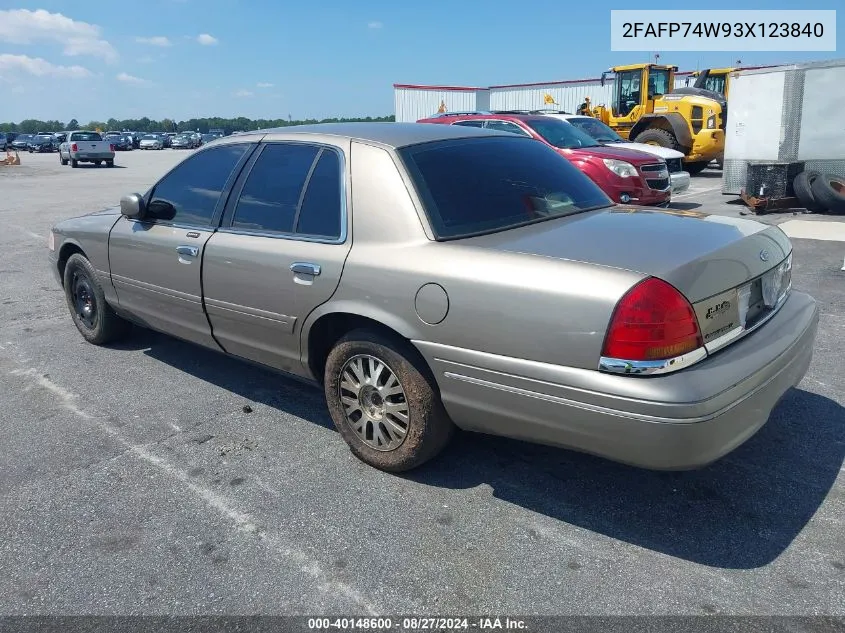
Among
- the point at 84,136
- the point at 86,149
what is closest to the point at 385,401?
the point at 86,149

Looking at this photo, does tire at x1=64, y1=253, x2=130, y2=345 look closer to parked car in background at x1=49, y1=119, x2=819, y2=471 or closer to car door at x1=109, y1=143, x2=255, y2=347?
car door at x1=109, y1=143, x2=255, y2=347

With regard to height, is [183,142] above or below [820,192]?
above

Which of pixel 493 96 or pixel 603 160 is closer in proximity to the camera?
pixel 603 160

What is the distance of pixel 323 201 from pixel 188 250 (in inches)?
41.1

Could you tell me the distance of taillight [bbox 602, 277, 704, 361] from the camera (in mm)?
2459

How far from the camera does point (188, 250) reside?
4.02 metres

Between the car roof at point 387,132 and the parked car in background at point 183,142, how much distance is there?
58.1 meters

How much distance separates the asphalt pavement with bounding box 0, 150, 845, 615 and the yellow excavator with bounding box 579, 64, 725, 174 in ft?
50.5

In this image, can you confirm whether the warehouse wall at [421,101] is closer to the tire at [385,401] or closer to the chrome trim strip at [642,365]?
the tire at [385,401]

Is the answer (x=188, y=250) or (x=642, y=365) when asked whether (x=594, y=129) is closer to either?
(x=188, y=250)

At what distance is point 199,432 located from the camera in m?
3.87

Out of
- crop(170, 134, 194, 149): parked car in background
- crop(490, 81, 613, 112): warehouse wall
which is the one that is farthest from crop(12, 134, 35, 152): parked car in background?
crop(490, 81, 613, 112): warehouse wall

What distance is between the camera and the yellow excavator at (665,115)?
1828 cm

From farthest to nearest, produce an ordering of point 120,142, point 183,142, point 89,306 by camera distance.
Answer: point 183,142 < point 120,142 < point 89,306
